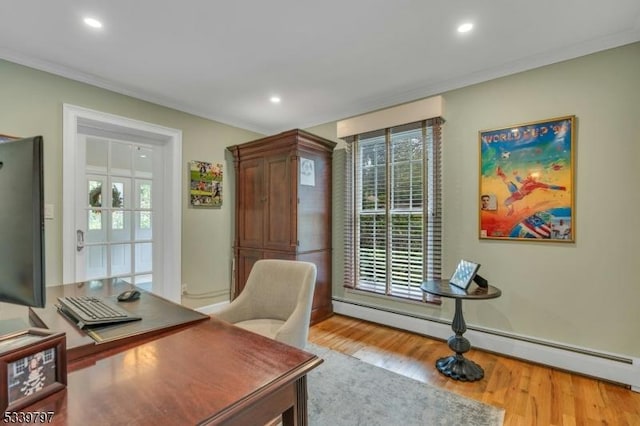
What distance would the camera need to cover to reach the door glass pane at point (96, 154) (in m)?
2.93

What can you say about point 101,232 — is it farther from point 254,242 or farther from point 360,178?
point 360,178

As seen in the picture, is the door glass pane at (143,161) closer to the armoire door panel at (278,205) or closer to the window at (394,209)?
the armoire door panel at (278,205)

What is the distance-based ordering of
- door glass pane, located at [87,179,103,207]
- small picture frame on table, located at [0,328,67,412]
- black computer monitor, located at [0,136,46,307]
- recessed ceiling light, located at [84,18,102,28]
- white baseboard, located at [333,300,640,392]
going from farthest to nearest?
door glass pane, located at [87,179,103,207]
white baseboard, located at [333,300,640,392]
recessed ceiling light, located at [84,18,102,28]
black computer monitor, located at [0,136,46,307]
small picture frame on table, located at [0,328,67,412]

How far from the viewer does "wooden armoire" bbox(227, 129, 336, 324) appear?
323cm

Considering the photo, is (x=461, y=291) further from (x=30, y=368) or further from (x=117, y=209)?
(x=117, y=209)

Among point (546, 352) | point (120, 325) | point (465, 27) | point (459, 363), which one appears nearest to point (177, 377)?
point (120, 325)

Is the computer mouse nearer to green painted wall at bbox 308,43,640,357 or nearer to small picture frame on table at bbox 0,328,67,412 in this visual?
small picture frame on table at bbox 0,328,67,412

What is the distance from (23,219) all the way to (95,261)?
2573 mm

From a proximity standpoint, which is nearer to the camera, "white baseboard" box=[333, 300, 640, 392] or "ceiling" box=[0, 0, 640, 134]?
"ceiling" box=[0, 0, 640, 134]

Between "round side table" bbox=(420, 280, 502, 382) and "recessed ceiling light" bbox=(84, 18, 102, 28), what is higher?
"recessed ceiling light" bbox=(84, 18, 102, 28)

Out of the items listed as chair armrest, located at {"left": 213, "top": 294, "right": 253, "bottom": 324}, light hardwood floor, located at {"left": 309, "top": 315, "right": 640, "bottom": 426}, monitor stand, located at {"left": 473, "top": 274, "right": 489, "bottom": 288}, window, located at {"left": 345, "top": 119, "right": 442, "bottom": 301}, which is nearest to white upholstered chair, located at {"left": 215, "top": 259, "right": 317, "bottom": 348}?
chair armrest, located at {"left": 213, "top": 294, "right": 253, "bottom": 324}

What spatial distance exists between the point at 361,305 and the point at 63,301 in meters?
2.69

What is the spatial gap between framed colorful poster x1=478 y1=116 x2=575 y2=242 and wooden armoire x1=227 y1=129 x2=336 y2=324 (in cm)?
165

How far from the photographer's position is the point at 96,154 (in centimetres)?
297
